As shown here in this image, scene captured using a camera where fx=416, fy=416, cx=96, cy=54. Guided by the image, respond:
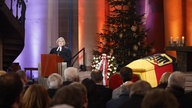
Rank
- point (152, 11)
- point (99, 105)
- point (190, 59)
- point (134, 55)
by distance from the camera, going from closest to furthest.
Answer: point (99, 105)
point (190, 59)
point (134, 55)
point (152, 11)

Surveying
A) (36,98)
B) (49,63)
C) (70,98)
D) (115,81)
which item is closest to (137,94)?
(36,98)

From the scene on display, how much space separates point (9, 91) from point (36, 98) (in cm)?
85

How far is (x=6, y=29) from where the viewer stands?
12.6m

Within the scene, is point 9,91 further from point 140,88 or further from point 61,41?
point 61,41

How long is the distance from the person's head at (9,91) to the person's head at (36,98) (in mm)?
726

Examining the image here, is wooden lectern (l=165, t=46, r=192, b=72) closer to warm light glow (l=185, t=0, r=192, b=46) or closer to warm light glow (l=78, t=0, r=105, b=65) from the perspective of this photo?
warm light glow (l=185, t=0, r=192, b=46)

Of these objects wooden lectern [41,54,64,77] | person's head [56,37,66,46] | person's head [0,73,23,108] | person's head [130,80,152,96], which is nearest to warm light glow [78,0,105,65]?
person's head [56,37,66,46]

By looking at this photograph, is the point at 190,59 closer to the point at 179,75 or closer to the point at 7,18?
the point at 7,18

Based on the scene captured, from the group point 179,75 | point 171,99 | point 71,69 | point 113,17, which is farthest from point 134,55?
point 171,99

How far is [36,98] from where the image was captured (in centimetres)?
402

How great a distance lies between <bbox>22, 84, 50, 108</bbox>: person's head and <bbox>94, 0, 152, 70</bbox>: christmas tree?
32.8ft

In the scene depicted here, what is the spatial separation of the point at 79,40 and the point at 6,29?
190 inches

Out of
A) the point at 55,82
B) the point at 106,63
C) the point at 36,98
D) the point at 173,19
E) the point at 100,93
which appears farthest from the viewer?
the point at 173,19

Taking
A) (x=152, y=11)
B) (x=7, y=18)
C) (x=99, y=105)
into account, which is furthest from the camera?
(x=152, y=11)
